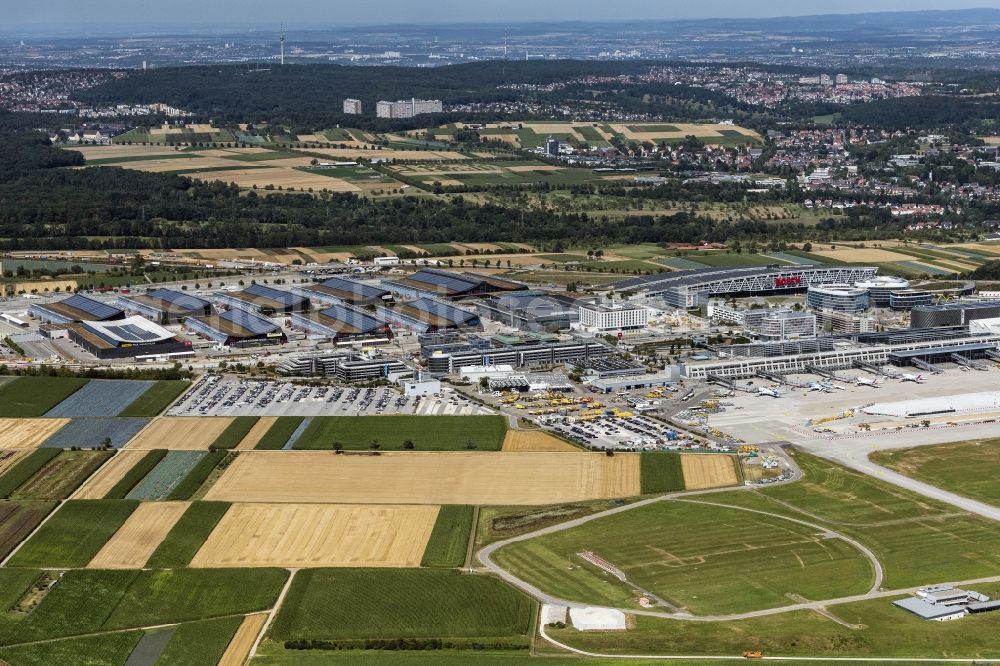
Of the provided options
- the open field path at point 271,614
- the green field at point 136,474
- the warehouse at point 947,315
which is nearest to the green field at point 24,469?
the green field at point 136,474

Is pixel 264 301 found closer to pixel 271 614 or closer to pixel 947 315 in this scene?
pixel 947 315

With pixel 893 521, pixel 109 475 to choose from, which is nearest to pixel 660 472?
pixel 893 521

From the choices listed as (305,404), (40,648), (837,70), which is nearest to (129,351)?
(305,404)

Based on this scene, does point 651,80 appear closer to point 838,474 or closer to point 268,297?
point 268,297

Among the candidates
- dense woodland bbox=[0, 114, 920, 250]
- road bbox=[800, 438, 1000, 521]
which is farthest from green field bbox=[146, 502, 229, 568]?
dense woodland bbox=[0, 114, 920, 250]

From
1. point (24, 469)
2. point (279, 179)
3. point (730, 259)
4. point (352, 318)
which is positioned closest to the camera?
point (24, 469)

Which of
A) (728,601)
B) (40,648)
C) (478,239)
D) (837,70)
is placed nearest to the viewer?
(40,648)

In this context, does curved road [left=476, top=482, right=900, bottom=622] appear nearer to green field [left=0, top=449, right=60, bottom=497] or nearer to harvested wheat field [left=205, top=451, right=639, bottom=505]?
harvested wheat field [left=205, top=451, right=639, bottom=505]
